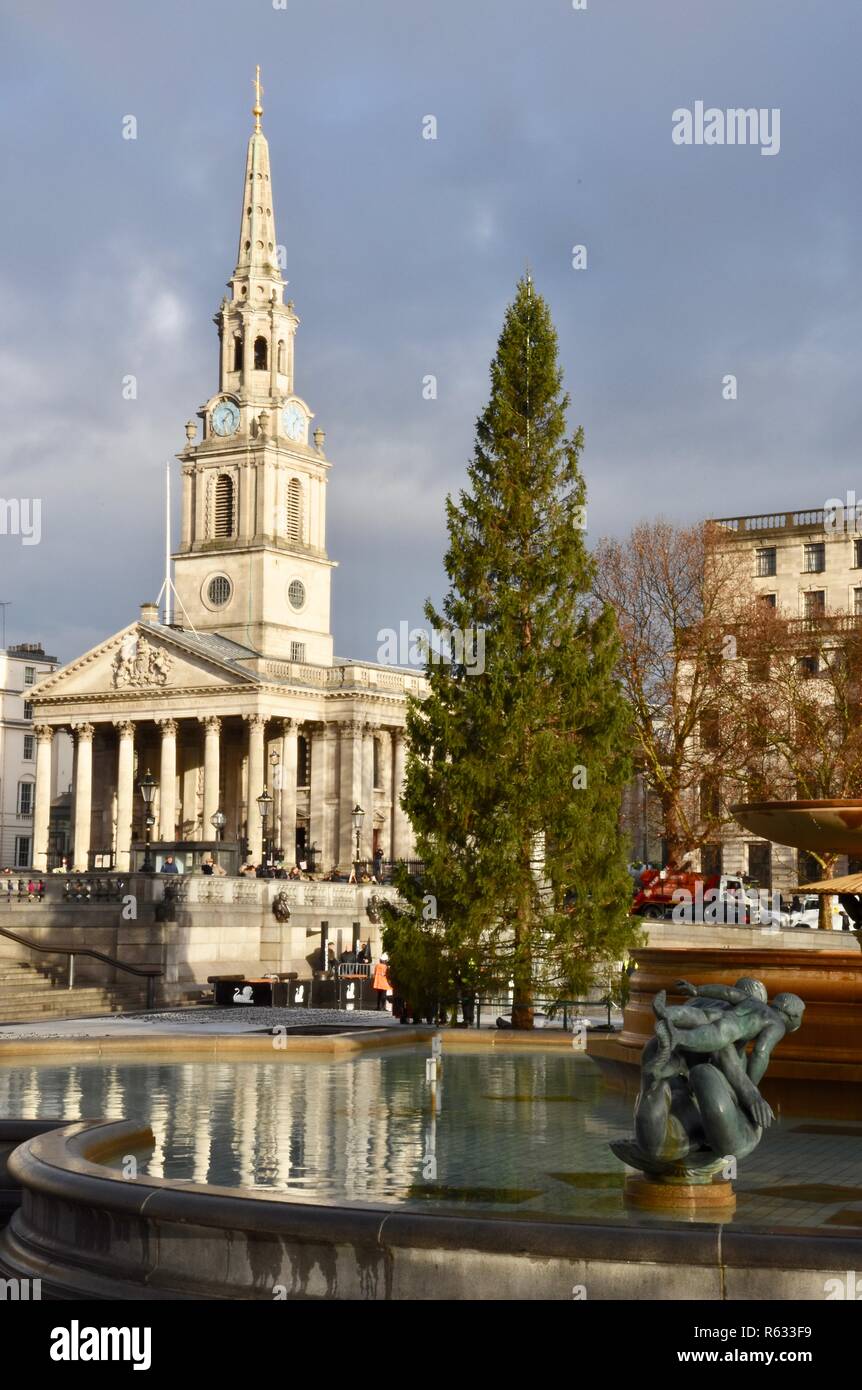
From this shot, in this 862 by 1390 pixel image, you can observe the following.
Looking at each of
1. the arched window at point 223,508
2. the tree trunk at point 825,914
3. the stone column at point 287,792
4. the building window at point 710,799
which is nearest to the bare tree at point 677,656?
the building window at point 710,799

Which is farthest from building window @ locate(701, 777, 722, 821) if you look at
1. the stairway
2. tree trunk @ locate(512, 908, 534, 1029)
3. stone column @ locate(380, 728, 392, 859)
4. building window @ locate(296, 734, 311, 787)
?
building window @ locate(296, 734, 311, 787)

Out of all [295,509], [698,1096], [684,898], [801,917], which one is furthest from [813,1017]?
[295,509]

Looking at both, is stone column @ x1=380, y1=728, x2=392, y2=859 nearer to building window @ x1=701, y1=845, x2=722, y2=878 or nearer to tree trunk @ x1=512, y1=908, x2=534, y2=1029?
building window @ x1=701, y1=845, x2=722, y2=878

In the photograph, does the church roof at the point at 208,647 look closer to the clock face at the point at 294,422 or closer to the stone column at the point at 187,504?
the stone column at the point at 187,504

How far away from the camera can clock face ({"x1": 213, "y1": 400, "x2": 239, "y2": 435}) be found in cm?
10375

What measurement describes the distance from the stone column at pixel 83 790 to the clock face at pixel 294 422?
69.8 ft

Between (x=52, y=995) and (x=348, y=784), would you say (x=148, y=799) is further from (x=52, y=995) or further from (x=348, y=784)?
(x=348, y=784)

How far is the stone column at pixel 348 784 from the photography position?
91875mm

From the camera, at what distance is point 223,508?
104m

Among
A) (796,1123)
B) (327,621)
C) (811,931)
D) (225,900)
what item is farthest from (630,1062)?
(327,621)

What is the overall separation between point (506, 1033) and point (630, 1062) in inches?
196

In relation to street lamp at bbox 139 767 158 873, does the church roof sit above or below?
above

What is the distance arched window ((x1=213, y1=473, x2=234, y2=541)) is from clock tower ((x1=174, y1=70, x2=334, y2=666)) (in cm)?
6

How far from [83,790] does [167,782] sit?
5.40 m
